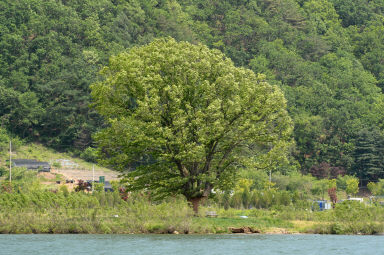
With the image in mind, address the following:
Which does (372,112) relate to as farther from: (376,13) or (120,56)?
(120,56)

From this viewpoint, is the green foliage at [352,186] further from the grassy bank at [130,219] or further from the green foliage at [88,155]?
the grassy bank at [130,219]

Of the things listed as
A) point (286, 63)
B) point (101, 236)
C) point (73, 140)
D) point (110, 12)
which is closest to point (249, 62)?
point (286, 63)

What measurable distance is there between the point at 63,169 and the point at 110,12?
5903 centimetres

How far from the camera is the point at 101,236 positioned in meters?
41.3

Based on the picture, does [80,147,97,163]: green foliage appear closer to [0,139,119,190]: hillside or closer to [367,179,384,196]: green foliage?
[0,139,119,190]: hillside

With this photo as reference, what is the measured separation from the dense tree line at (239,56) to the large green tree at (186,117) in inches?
2465

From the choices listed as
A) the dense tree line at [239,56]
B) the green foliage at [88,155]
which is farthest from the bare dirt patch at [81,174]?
the dense tree line at [239,56]

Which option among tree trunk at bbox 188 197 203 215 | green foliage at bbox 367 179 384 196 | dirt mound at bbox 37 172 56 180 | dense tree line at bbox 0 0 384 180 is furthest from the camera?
dense tree line at bbox 0 0 384 180

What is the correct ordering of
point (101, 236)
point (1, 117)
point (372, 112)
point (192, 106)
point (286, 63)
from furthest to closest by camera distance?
point (286, 63) < point (372, 112) < point (1, 117) < point (192, 106) < point (101, 236)

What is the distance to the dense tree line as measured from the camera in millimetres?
113938

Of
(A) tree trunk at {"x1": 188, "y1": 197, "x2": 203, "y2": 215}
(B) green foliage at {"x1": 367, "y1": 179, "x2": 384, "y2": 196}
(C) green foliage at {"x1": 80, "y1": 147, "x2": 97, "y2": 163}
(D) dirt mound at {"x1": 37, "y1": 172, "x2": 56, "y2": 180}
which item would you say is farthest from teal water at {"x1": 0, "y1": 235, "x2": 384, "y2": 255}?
(C) green foliage at {"x1": 80, "y1": 147, "x2": 97, "y2": 163}

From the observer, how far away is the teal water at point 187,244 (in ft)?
112

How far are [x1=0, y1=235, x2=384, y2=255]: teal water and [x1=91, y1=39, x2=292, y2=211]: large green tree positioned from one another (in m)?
7.07

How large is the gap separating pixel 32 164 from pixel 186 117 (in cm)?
5532
